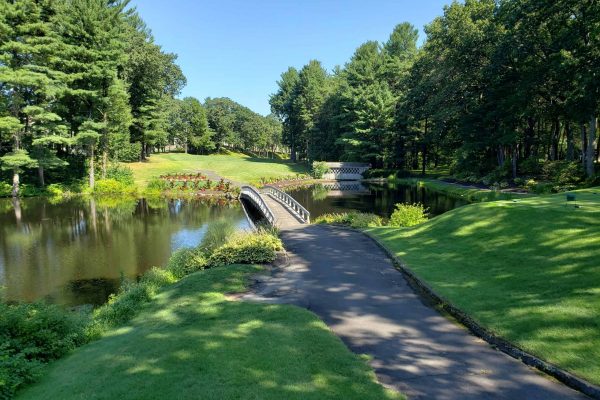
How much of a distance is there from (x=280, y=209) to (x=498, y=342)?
72.5 ft

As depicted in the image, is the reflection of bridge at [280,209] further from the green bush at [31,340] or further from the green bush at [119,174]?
the green bush at [119,174]

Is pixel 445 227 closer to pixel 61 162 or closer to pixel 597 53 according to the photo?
pixel 597 53

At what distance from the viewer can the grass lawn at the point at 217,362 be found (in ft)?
19.7

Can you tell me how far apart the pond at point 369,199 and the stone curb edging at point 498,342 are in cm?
2035

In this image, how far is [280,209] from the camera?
29.1m

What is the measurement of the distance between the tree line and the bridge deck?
21.7 m

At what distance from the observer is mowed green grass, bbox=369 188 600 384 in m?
7.34

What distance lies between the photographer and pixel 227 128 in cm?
10456

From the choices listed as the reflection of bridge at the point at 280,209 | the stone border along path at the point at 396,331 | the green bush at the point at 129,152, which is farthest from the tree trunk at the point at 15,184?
the stone border along path at the point at 396,331

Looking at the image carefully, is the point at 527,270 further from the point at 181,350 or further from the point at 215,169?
the point at 215,169

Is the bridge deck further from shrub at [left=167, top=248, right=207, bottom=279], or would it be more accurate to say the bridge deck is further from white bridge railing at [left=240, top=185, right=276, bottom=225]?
shrub at [left=167, top=248, right=207, bottom=279]

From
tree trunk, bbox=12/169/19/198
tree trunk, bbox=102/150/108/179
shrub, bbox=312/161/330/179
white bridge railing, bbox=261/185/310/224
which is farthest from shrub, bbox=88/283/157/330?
shrub, bbox=312/161/330/179

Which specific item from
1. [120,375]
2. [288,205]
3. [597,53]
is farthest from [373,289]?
[597,53]

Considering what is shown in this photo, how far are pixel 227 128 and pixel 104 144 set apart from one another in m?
57.1
